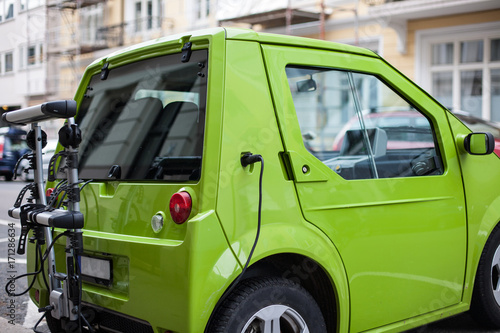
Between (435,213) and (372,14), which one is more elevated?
(372,14)

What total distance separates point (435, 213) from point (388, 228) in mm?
401

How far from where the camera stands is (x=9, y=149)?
2239 centimetres

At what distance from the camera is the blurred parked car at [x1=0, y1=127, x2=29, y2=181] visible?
22144 mm

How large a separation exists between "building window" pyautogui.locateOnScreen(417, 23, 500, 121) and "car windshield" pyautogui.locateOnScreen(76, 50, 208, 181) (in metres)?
14.0

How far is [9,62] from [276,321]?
37700 millimetres

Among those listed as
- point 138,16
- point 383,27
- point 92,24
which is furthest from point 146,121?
point 92,24

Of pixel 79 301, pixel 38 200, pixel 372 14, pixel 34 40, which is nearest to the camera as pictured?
pixel 79 301

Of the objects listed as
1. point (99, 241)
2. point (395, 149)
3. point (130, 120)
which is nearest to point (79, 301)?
point (99, 241)

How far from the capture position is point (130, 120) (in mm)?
3410

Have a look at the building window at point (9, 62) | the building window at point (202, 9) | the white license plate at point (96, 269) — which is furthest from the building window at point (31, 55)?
the white license plate at point (96, 269)

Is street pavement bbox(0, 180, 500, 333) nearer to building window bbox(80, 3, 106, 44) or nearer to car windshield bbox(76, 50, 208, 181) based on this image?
car windshield bbox(76, 50, 208, 181)

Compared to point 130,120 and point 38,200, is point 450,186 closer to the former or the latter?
point 130,120

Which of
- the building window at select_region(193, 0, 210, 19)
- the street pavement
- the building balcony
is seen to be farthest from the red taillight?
the building window at select_region(193, 0, 210, 19)

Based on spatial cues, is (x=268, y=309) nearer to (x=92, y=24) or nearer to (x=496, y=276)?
(x=496, y=276)
